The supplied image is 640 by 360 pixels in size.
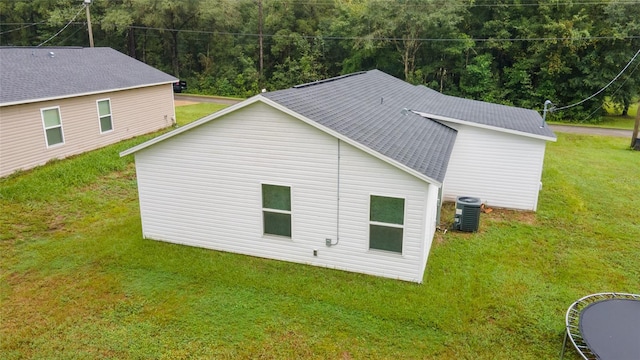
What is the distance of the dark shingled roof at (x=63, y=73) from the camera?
1494cm

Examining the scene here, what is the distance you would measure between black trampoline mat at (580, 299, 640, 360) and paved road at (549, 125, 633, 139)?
832 inches

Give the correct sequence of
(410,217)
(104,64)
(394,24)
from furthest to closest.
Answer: (394,24), (104,64), (410,217)

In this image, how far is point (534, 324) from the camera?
7484 millimetres

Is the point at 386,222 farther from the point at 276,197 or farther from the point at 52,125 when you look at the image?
the point at 52,125

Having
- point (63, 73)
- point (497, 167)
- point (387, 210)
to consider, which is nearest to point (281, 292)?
point (387, 210)

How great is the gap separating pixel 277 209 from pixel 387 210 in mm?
2378

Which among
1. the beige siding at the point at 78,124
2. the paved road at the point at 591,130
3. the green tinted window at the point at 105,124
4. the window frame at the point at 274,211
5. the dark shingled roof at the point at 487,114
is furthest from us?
the paved road at the point at 591,130

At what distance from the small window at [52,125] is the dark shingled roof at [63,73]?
2.00 feet

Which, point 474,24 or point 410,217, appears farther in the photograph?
point 474,24

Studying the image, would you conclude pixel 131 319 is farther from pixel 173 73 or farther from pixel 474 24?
pixel 173 73

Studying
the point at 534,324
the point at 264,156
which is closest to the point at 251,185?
the point at 264,156

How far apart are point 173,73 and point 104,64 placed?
22606 mm

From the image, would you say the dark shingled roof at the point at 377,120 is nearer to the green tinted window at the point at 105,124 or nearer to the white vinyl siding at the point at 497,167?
the white vinyl siding at the point at 497,167

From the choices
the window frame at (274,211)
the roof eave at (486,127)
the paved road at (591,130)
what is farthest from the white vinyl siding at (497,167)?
the paved road at (591,130)
